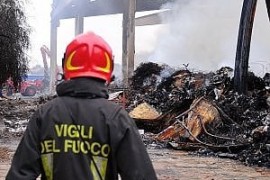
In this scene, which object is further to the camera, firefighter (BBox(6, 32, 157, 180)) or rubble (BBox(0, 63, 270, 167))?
rubble (BBox(0, 63, 270, 167))

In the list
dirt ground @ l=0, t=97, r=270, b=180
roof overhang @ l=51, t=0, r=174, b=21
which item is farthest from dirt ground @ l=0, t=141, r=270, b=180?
Result: roof overhang @ l=51, t=0, r=174, b=21

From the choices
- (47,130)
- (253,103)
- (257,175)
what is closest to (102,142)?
(47,130)

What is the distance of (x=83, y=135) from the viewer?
2389 mm

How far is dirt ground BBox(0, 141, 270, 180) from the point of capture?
7672 mm

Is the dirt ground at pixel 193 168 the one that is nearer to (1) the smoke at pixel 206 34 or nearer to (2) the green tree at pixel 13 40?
(2) the green tree at pixel 13 40

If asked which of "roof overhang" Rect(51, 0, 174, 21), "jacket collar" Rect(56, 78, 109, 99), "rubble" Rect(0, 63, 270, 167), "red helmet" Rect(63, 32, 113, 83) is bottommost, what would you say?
"rubble" Rect(0, 63, 270, 167)

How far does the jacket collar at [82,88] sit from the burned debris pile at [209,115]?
681 centimetres

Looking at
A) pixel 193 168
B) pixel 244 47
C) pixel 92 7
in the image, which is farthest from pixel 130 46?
pixel 193 168

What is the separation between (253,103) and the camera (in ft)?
40.8

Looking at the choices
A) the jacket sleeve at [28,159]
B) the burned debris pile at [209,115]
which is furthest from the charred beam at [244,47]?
the jacket sleeve at [28,159]

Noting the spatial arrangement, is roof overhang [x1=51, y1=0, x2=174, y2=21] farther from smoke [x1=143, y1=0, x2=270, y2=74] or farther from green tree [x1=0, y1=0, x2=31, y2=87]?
green tree [x1=0, y1=0, x2=31, y2=87]

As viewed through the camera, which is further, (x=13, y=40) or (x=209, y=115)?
(x=13, y=40)

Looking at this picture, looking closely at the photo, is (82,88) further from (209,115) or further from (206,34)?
(206,34)

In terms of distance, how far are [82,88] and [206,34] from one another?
31.9 meters
